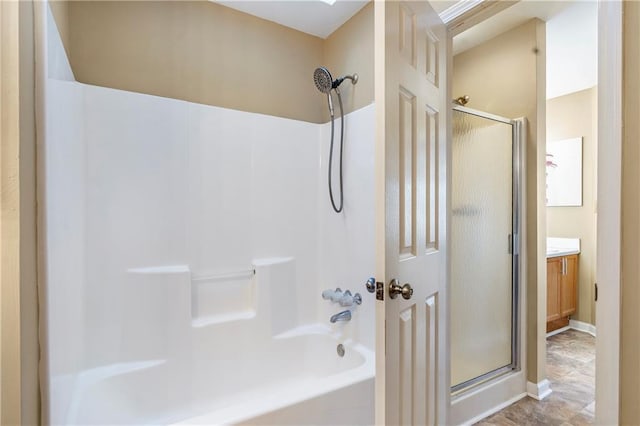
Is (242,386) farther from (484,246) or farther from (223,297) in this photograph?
(484,246)

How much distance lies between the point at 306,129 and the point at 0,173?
1.76m

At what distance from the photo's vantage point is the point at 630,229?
772mm

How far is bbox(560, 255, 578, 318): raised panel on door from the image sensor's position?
315 cm

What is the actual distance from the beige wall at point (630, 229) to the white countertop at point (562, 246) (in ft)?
8.64

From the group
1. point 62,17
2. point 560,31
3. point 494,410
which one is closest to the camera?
point 62,17

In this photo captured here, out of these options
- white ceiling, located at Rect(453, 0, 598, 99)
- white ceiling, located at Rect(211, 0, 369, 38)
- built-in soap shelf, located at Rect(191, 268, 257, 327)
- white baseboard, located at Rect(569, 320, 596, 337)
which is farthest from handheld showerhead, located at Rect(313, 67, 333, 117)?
white baseboard, located at Rect(569, 320, 596, 337)

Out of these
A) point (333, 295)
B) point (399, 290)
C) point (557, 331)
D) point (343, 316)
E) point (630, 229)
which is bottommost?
point (557, 331)

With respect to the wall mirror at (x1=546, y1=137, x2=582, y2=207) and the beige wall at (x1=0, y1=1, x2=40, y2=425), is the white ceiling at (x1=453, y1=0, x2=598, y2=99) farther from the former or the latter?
the beige wall at (x1=0, y1=1, x2=40, y2=425)

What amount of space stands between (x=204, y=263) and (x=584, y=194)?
3.76m

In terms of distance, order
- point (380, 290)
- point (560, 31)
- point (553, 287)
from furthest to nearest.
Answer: point (553, 287) → point (560, 31) → point (380, 290)

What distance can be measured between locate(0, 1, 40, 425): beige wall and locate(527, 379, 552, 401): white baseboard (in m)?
2.55

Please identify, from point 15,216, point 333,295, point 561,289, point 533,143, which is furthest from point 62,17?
point 561,289

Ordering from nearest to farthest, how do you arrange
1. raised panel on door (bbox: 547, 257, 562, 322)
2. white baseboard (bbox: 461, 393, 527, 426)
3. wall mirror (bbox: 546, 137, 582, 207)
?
1. white baseboard (bbox: 461, 393, 527, 426)
2. raised panel on door (bbox: 547, 257, 562, 322)
3. wall mirror (bbox: 546, 137, 582, 207)

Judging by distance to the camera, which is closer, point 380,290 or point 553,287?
point 380,290
